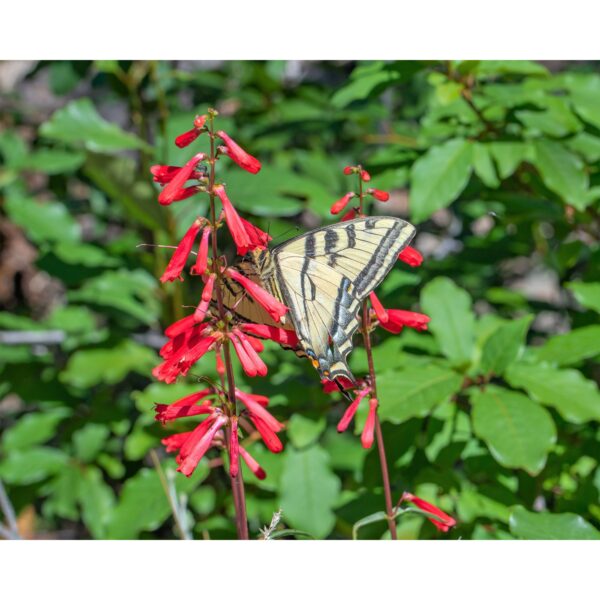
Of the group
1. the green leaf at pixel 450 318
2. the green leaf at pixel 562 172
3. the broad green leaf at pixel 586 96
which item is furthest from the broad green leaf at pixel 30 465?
the broad green leaf at pixel 586 96

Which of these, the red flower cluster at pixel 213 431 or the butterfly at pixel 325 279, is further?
the butterfly at pixel 325 279

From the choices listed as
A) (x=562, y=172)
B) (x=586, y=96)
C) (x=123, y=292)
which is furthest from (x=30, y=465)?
(x=586, y=96)

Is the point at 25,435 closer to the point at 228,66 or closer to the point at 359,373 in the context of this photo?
the point at 359,373

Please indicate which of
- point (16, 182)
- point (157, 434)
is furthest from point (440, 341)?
point (16, 182)

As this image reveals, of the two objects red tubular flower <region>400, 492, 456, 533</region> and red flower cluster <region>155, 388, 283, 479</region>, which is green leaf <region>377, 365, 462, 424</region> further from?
red flower cluster <region>155, 388, 283, 479</region>

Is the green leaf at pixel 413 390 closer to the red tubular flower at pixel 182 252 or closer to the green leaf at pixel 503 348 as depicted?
the green leaf at pixel 503 348

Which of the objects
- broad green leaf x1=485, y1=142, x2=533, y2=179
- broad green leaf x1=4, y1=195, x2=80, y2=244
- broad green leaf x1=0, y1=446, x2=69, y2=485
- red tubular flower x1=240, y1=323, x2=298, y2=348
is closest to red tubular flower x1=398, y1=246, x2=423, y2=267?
red tubular flower x1=240, y1=323, x2=298, y2=348

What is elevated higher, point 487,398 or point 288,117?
point 288,117
